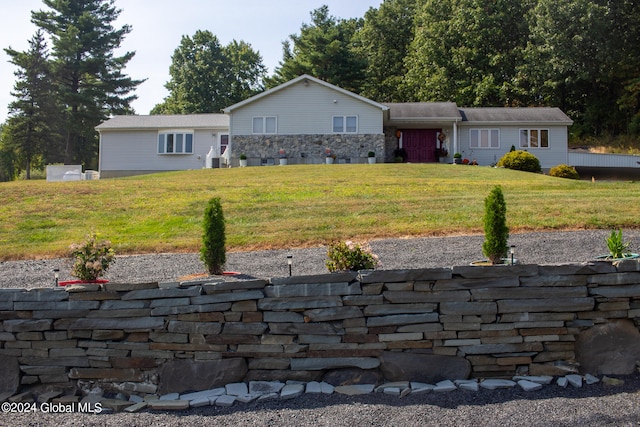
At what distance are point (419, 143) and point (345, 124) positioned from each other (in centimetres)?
426

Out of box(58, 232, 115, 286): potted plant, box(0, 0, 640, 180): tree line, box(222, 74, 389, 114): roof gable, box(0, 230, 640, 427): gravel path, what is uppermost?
box(0, 0, 640, 180): tree line

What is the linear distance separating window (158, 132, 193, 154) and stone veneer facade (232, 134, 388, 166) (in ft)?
9.73

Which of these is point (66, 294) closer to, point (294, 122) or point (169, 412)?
point (169, 412)

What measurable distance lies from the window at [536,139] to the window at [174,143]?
16.0 m

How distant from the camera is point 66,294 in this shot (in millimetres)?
5648

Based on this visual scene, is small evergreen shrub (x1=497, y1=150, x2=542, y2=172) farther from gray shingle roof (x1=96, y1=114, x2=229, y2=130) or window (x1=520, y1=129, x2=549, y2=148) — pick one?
gray shingle roof (x1=96, y1=114, x2=229, y2=130)

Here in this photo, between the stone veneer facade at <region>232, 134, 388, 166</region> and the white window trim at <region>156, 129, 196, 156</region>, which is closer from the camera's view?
the stone veneer facade at <region>232, 134, 388, 166</region>

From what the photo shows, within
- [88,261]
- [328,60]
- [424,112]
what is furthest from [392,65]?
[88,261]

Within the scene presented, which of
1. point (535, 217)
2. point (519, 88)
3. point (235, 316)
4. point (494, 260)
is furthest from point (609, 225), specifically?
point (519, 88)

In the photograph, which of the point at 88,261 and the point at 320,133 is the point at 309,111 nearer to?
the point at 320,133

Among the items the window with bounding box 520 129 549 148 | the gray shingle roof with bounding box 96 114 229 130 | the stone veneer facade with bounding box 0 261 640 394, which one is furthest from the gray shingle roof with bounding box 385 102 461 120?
the stone veneer facade with bounding box 0 261 640 394

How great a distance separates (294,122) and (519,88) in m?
17.3

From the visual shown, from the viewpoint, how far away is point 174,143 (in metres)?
26.7

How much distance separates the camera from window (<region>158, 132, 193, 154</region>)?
26.7 meters
